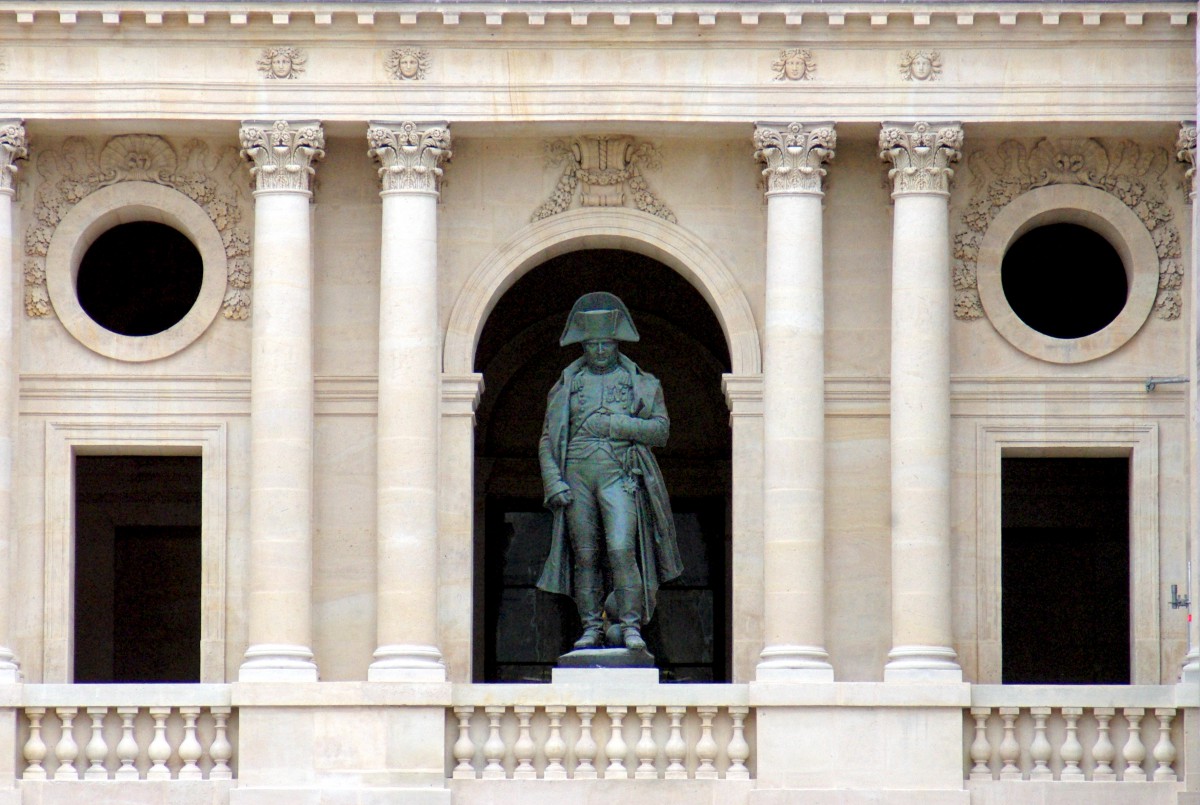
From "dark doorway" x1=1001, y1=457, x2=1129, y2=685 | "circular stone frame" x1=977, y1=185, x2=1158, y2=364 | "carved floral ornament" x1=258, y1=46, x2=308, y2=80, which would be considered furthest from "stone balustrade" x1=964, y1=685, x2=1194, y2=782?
"carved floral ornament" x1=258, y1=46, x2=308, y2=80

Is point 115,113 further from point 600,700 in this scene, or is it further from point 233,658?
point 600,700

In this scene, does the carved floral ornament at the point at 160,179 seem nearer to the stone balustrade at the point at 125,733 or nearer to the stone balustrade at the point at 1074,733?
the stone balustrade at the point at 125,733

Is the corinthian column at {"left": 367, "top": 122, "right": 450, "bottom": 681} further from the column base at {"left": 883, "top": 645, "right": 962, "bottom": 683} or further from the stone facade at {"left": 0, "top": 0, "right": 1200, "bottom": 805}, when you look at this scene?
the column base at {"left": 883, "top": 645, "right": 962, "bottom": 683}

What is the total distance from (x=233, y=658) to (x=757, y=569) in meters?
5.64

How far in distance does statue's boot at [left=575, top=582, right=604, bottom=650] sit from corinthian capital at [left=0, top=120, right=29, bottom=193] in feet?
24.3

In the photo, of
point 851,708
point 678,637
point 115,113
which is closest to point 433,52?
point 115,113

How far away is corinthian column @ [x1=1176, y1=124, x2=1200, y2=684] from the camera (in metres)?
28.6

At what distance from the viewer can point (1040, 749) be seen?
2816 centimetres

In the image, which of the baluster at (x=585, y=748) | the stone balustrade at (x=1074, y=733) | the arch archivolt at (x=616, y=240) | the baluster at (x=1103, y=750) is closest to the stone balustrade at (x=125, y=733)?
the baluster at (x=585, y=748)

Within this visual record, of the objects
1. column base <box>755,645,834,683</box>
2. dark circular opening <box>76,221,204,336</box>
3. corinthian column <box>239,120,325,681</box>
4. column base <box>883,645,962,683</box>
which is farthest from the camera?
dark circular opening <box>76,221,204,336</box>

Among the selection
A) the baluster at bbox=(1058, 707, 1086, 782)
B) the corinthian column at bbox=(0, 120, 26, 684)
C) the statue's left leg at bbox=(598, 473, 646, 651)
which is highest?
the corinthian column at bbox=(0, 120, 26, 684)

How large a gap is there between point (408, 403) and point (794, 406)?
13.2 feet

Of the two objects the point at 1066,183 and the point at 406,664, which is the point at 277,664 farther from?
the point at 1066,183

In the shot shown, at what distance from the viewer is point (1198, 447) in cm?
2877
